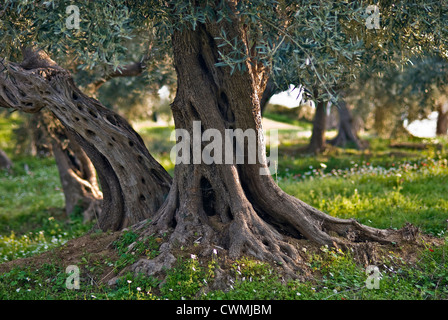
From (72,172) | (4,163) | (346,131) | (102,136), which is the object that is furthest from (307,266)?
(4,163)

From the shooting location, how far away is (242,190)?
7.45 m

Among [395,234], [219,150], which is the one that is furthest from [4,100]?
[395,234]

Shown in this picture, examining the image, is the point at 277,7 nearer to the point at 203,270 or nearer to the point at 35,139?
the point at 203,270

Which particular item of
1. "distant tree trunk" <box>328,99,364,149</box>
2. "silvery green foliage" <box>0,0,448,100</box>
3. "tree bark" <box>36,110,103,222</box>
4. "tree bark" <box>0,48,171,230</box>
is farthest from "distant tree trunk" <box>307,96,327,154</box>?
"tree bark" <box>0,48,171,230</box>

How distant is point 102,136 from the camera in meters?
8.14

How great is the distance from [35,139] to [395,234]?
11.0m

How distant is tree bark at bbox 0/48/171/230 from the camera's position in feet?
26.2

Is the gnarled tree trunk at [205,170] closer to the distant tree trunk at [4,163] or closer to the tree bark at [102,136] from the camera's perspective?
the tree bark at [102,136]

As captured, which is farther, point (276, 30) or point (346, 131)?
point (346, 131)

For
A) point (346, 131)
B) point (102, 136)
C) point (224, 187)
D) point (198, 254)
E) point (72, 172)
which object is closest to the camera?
point (198, 254)

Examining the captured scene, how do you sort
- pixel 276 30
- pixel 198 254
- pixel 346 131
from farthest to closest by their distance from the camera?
pixel 346 131, pixel 198 254, pixel 276 30

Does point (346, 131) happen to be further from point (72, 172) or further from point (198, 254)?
point (198, 254)

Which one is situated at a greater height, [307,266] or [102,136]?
[102,136]

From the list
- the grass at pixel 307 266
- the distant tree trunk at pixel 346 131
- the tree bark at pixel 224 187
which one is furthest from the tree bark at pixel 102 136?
the distant tree trunk at pixel 346 131
